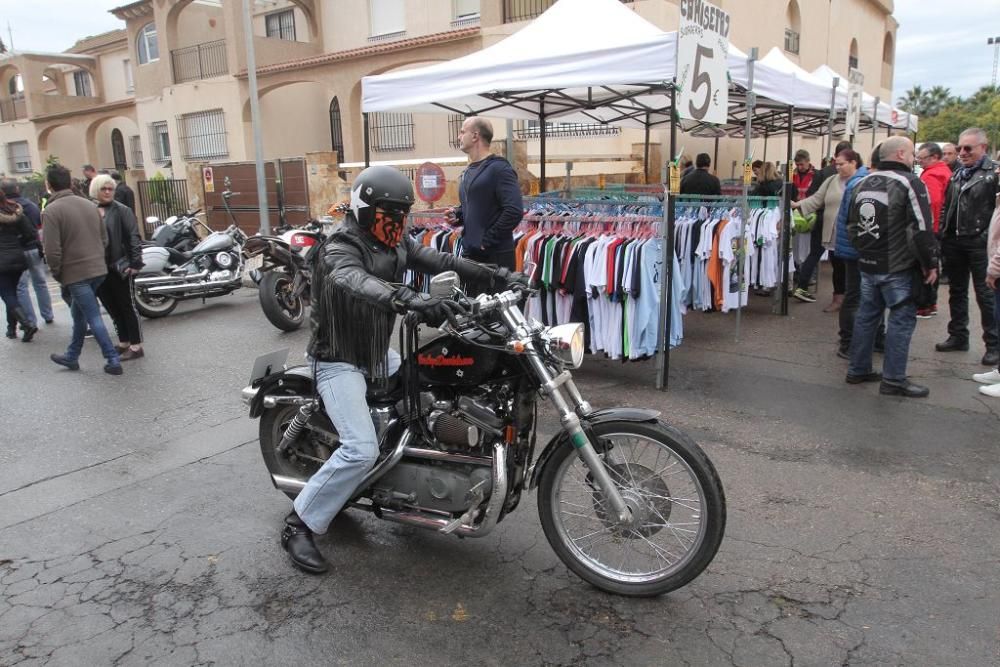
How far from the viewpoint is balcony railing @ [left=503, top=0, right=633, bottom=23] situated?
16.8 m

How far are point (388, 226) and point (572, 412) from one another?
45.9 inches

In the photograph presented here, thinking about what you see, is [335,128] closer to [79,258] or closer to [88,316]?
[79,258]

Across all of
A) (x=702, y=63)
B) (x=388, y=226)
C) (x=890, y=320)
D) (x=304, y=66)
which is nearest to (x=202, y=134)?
(x=304, y=66)

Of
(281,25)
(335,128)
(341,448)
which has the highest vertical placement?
(281,25)

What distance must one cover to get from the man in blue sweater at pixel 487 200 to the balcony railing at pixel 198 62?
68.0 ft

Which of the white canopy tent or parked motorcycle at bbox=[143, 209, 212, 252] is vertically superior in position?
the white canopy tent

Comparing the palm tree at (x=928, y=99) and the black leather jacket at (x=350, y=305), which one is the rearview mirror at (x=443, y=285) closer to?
the black leather jacket at (x=350, y=305)

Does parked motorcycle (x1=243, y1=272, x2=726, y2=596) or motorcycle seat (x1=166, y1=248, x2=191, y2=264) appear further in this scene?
motorcycle seat (x1=166, y1=248, x2=191, y2=264)

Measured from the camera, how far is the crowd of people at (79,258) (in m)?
6.74

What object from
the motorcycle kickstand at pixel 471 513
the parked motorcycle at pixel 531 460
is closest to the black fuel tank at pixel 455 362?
the parked motorcycle at pixel 531 460

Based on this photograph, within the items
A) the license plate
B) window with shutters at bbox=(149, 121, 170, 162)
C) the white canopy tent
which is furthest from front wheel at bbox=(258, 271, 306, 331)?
window with shutters at bbox=(149, 121, 170, 162)

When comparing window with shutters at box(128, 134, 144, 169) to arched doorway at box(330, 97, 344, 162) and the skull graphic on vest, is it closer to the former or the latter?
arched doorway at box(330, 97, 344, 162)

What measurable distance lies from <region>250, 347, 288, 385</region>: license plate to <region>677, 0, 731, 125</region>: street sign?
3.50m

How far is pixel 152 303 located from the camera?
9664mm
